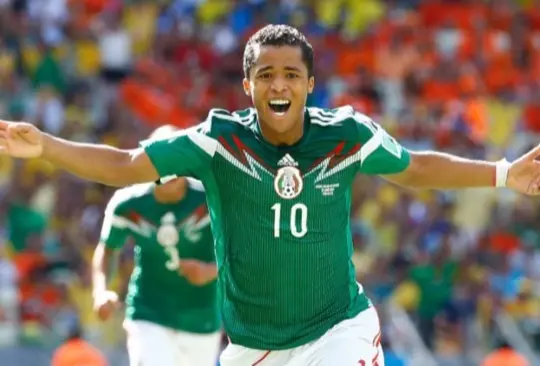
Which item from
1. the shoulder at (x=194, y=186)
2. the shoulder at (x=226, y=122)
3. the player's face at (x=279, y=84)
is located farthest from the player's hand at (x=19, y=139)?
the shoulder at (x=194, y=186)

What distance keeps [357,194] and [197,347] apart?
6.12m

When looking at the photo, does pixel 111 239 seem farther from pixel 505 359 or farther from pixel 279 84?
pixel 505 359

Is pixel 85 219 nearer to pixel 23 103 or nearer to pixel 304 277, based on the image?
pixel 23 103

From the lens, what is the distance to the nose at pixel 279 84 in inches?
237

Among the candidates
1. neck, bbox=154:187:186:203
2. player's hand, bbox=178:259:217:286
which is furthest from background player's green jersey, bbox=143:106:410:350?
neck, bbox=154:187:186:203

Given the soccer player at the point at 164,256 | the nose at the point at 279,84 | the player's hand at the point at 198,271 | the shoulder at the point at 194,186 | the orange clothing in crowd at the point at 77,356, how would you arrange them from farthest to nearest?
the orange clothing in crowd at the point at 77,356
the shoulder at the point at 194,186
the soccer player at the point at 164,256
the player's hand at the point at 198,271
the nose at the point at 279,84

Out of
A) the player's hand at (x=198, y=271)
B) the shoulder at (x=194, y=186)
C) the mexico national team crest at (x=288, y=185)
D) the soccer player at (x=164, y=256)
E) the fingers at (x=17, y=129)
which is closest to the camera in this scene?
the fingers at (x=17, y=129)

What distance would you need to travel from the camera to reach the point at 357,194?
14977 mm

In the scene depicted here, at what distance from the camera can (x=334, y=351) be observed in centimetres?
611

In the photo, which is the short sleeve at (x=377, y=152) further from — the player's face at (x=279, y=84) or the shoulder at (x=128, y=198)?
the shoulder at (x=128, y=198)

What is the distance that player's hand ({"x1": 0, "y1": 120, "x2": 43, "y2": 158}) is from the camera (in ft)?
18.6

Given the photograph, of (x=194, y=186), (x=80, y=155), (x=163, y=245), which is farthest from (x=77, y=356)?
(x=80, y=155)

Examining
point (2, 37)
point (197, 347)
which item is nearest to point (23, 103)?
point (2, 37)

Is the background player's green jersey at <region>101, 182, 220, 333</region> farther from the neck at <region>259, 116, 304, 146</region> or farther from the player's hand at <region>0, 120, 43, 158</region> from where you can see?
the player's hand at <region>0, 120, 43, 158</region>
